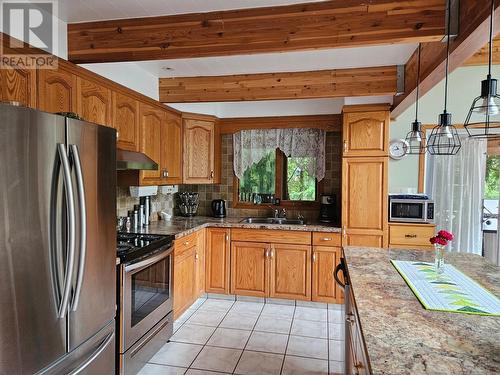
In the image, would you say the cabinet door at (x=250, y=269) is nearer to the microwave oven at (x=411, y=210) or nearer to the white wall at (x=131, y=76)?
the microwave oven at (x=411, y=210)

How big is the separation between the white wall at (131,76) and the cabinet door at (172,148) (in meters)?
0.34

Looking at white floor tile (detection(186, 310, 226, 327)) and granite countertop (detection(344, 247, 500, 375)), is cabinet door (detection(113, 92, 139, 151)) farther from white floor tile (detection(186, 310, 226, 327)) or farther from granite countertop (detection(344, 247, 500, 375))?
granite countertop (detection(344, 247, 500, 375))

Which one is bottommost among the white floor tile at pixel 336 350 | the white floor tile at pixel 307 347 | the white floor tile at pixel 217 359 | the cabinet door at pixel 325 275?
the white floor tile at pixel 217 359

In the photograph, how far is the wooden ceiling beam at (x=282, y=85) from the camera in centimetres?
308

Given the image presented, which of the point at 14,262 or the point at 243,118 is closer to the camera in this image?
the point at 14,262

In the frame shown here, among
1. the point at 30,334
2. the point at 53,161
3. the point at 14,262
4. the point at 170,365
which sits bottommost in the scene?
the point at 170,365

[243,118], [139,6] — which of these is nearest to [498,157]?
[243,118]

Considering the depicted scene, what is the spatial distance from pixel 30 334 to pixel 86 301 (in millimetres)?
363

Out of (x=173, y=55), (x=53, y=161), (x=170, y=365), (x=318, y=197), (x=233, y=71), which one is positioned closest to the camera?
(x=53, y=161)

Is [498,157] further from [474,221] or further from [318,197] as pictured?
[318,197]

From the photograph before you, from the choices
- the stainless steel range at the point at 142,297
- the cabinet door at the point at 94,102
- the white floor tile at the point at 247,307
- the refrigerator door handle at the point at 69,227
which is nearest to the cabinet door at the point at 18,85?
the cabinet door at the point at 94,102

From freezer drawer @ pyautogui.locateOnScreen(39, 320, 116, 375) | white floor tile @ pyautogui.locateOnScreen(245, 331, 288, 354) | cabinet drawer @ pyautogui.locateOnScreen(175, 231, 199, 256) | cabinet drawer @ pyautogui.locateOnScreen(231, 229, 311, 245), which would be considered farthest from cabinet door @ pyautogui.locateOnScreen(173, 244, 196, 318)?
freezer drawer @ pyautogui.locateOnScreen(39, 320, 116, 375)

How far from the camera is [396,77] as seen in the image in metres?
3.00

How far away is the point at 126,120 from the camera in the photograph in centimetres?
292
